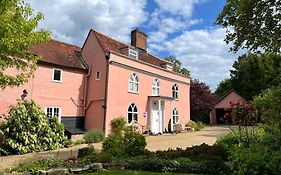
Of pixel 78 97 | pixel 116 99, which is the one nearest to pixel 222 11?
pixel 116 99

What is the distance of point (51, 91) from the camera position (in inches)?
796

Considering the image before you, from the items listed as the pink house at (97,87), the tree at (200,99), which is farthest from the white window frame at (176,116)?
the tree at (200,99)

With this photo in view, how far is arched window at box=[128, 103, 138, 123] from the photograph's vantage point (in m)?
23.8

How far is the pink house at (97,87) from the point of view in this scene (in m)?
20.1

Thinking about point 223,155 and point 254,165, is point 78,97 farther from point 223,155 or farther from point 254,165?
point 254,165

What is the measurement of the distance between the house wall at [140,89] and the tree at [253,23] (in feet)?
45.4

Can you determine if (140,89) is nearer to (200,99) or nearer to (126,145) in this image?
(126,145)

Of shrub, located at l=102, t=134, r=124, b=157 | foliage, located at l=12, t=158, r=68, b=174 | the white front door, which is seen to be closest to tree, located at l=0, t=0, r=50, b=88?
foliage, located at l=12, t=158, r=68, b=174

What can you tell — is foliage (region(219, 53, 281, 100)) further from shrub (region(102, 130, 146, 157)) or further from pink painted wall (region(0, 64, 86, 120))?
shrub (region(102, 130, 146, 157))

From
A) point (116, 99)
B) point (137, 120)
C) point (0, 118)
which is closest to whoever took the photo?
point (0, 118)

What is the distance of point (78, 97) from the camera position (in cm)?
2230

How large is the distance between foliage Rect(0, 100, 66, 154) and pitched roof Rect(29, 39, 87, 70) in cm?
511

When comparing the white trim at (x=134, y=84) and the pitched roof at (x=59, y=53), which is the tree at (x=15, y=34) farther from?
the white trim at (x=134, y=84)

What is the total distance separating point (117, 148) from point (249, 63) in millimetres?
40512
